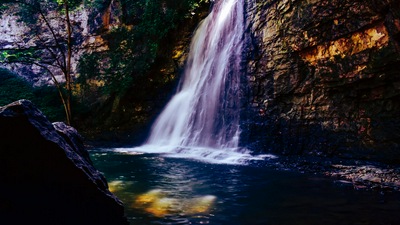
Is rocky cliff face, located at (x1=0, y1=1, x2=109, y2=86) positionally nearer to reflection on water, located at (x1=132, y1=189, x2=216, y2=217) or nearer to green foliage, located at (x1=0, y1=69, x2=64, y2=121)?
green foliage, located at (x1=0, y1=69, x2=64, y2=121)

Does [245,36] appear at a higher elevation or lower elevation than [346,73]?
higher

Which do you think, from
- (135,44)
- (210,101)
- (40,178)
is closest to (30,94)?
(135,44)

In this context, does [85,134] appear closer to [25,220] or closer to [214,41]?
[214,41]

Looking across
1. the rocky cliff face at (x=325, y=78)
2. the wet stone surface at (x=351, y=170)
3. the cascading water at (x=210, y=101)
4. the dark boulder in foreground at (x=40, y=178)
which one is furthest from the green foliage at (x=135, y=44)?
the dark boulder in foreground at (x=40, y=178)

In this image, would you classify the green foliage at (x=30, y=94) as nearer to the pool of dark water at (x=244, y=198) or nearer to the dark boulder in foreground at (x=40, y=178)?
the pool of dark water at (x=244, y=198)

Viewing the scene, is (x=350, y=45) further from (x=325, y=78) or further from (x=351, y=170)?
(x=351, y=170)

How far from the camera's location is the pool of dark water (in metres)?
3.86

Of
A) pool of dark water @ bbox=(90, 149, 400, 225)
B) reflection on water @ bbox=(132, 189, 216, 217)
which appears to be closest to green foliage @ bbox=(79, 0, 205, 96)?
pool of dark water @ bbox=(90, 149, 400, 225)

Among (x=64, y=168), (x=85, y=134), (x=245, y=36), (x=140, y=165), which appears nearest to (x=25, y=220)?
(x=64, y=168)

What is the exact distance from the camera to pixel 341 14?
808 cm

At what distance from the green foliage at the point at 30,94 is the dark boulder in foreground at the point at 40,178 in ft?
53.9

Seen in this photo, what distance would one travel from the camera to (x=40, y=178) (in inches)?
102

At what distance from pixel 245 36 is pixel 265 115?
3.24m

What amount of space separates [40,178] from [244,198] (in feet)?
10.8
